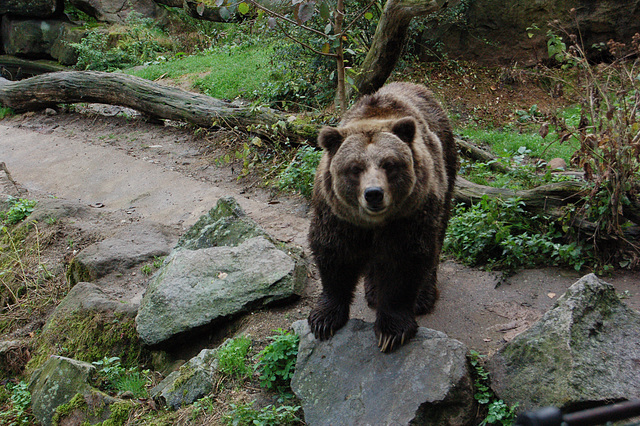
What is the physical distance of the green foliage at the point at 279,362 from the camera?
152 inches

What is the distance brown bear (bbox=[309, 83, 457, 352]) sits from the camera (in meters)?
3.35

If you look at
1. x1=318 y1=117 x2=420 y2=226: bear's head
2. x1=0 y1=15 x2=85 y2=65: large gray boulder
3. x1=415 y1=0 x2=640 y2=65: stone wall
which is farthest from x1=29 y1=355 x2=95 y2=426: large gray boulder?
x1=0 y1=15 x2=85 y2=65: large gray boulder

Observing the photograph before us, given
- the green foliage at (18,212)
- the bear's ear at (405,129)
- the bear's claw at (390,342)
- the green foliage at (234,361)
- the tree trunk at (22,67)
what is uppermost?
the bear's ear at (405,129)

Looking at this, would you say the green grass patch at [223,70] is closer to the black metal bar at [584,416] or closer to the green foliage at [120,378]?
the green foliage at [120,378]

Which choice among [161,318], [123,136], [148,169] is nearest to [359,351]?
[161,318]

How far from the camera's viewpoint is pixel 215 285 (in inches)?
188

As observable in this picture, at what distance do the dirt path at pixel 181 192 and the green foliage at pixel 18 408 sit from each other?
7.03ft

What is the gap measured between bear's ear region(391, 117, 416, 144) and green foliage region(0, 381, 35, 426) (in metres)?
4.01

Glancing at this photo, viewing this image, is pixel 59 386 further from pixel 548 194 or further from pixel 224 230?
pixel 548 194

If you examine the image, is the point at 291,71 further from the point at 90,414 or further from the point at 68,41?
the point at 68,41

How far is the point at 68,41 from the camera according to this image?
16.6m

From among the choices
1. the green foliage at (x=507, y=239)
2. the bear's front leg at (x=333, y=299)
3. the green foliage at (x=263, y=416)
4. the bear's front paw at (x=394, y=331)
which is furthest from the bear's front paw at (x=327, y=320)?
the green foliage at (x=507, y=239)

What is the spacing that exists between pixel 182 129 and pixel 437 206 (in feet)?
24.3

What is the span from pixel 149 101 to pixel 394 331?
8.20 meters
